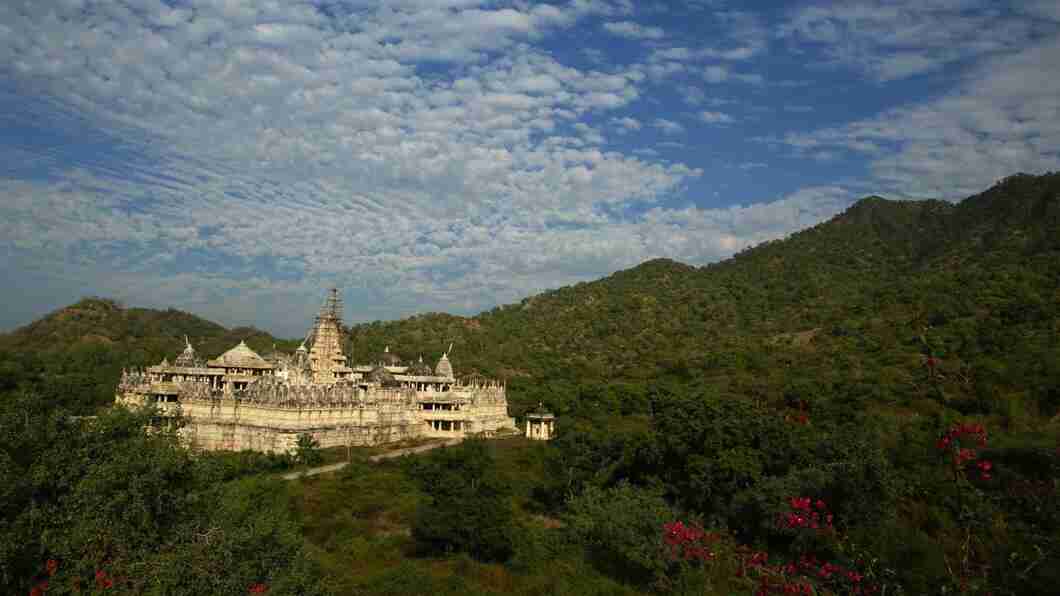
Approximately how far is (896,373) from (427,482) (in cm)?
3311

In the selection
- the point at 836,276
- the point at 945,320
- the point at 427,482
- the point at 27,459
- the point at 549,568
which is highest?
the point at 836,276

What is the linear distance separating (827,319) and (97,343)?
77.9 metres

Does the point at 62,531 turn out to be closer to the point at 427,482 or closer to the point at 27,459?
the point at 27,459

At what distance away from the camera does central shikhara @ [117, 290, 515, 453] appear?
132 feet

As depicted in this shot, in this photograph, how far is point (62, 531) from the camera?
1531cm

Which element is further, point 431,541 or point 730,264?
point 730,264

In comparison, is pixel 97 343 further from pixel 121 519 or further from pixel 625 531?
pixel 625 531

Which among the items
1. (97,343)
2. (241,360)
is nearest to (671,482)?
(241,360)

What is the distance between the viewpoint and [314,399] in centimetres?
4091

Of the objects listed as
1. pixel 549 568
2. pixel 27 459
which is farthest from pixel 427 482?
pixel 27 459

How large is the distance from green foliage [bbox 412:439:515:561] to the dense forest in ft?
0.29

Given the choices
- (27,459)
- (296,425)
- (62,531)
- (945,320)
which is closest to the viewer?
(62,531)

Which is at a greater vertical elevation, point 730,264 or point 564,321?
point 730,264

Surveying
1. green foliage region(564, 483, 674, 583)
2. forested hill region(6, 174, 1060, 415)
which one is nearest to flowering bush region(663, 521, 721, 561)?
green foliage region(564, 483, 674, 583)
